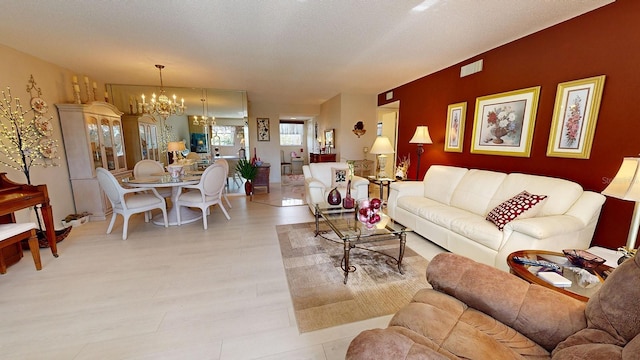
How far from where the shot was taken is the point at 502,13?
89.4 inches

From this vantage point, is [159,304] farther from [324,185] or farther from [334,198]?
[324,185]

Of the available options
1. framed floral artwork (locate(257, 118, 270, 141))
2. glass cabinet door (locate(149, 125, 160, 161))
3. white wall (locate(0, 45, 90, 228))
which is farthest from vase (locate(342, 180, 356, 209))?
framed floral artwork (locate(257, 118, 270, 141))

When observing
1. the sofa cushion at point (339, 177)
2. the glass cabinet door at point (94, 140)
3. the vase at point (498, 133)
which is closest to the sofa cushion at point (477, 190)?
the vase at point (498, 133)

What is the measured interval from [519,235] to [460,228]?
0.52 metres

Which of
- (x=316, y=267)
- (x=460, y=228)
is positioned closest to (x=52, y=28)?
(x=316, y=267)

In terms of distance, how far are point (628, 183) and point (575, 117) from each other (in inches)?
42.7

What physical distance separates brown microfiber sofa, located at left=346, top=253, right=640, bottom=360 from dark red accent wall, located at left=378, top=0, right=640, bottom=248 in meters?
1.95

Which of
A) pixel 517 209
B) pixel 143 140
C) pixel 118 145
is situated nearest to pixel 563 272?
pixel 517 209

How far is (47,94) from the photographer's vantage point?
3.49 m

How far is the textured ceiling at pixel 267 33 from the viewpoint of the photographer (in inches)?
84.3

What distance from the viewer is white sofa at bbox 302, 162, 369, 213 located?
158 inches

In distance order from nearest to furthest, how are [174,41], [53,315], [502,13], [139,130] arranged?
[53,315] → [502,13] → [174,41] → [139,130]

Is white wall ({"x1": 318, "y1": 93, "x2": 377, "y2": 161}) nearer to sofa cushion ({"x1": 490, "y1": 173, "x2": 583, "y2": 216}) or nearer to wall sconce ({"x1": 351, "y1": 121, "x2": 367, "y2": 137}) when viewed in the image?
wall sconce ({"x1": 351, "y1": 121, "x2": 367, "y2": 137})

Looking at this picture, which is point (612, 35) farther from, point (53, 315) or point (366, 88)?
point (53, 315)
